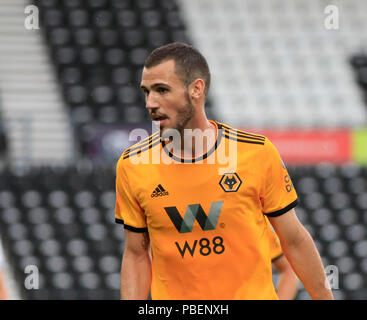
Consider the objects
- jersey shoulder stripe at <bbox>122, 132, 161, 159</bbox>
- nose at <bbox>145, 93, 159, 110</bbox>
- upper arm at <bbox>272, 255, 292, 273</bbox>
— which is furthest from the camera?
upper arm at <bbox>272, 255, 292, 273</bbox>

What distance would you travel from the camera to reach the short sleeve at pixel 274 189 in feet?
9.80

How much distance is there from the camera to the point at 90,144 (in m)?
9.89

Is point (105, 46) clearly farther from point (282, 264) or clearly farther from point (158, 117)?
point (158, 117)

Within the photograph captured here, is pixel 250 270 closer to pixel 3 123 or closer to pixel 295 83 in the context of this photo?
pixel 3 123

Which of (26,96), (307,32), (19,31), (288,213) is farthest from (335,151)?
(288,213)

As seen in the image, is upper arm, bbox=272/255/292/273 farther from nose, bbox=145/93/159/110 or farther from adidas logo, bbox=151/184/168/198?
nose, bbox=145/93/159/110

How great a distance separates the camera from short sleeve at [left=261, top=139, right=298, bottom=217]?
2988mm

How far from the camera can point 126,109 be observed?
36.9 feet

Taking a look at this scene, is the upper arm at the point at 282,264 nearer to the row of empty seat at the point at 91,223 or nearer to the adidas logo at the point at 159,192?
the adidas logo at the point at 159,192

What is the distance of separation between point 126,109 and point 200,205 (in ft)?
27.4

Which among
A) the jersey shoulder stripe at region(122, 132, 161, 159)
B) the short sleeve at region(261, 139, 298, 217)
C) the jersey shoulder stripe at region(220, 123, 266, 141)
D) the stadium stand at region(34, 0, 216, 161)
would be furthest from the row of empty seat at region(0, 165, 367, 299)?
the short sleeve at region(261, 139, 298, 217)

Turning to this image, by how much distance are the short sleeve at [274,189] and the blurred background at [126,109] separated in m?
6.28

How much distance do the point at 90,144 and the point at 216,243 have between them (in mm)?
7100

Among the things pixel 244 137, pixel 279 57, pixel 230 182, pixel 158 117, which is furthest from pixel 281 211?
pixel 279 57
